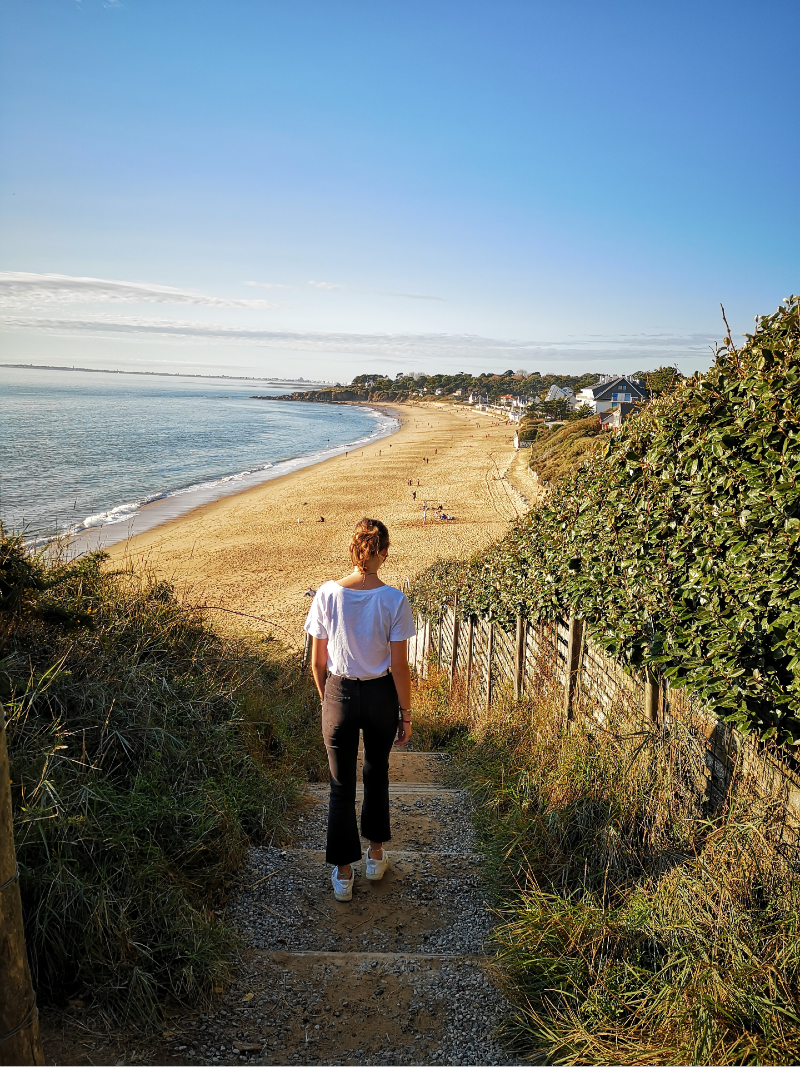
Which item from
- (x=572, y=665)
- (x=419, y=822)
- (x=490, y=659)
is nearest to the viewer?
(x=419, y=822)

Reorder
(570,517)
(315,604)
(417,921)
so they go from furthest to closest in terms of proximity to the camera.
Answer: (570,517), (315,604), (417,921)

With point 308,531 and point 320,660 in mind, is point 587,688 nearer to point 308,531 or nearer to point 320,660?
point 320,660

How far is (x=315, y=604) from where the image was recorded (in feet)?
11.7

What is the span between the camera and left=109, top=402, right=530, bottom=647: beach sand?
707 inches

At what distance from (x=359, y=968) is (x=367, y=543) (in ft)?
5.95

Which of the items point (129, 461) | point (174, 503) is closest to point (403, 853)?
point (174, 503)

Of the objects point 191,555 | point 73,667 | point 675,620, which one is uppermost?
point 675,620

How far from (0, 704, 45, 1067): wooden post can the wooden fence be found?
261 cm

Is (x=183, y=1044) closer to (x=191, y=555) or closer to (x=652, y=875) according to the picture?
(x=652, y=875)

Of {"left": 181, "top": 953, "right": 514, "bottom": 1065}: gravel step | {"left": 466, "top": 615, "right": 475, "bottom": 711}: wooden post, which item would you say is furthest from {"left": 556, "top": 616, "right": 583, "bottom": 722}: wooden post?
{"left": 466, "top": 615, "right": 475, "bottom": 711}: wooden post

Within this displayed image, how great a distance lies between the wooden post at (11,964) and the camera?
5.90 feet

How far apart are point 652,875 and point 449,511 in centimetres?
2647

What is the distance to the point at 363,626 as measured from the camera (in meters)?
3.43

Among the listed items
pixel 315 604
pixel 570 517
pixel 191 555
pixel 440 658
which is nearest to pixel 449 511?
pixel 191 555
